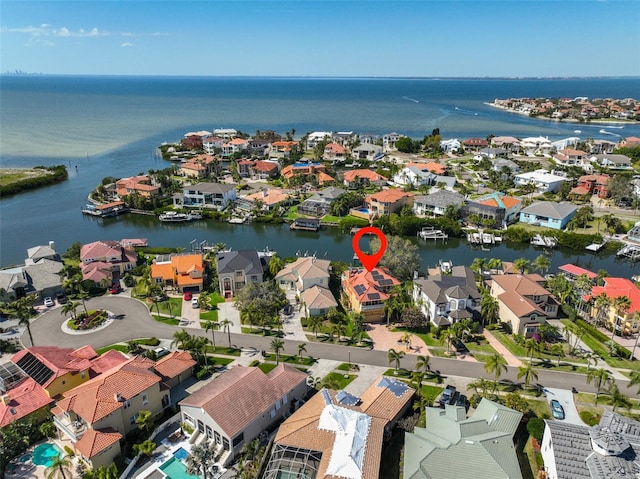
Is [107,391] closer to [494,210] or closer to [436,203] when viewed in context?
[436,203]

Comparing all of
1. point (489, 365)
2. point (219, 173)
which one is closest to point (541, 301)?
point (489, 365)

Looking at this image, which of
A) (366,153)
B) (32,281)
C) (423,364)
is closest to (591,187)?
(366,153)

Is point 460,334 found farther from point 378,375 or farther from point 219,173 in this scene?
point 219,173

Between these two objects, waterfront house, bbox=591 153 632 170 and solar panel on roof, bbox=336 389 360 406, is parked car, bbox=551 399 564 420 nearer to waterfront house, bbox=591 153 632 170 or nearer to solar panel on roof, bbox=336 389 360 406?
solar panel on roof, bbox=336 389 360 406

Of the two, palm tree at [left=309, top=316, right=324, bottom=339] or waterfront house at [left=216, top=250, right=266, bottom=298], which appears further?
waterfront house at [left=216, top=250, right=266, bottom=298]

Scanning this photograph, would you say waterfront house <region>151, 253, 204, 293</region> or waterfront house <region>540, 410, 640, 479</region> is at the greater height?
waterfront house <region>540, 410, 640, 479</region>

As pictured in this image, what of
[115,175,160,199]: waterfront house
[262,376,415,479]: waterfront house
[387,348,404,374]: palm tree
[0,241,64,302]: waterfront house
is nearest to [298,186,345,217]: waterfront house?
[115,175,160,199]: waterfront house
